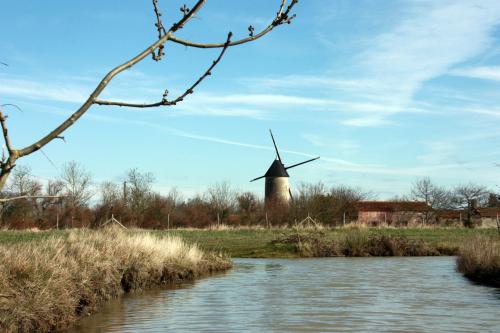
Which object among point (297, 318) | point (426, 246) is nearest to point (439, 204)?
point (426, 246)

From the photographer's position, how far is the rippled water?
13.2m

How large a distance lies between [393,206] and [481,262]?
175ft

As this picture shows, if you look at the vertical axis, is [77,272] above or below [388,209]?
below

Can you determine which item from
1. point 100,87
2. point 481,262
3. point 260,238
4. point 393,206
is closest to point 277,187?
point 393,206

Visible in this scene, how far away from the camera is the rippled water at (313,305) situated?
13250mm

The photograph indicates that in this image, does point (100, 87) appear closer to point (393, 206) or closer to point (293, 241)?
point (293, 241)

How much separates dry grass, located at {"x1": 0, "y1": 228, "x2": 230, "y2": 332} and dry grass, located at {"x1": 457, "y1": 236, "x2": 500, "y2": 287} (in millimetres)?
9696

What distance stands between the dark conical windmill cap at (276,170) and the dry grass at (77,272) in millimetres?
48187

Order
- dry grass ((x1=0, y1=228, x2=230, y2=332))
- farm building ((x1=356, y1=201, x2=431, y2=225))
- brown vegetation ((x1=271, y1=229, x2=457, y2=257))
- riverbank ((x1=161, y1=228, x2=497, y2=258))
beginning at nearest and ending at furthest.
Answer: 1. dry grass ((x1=0, y1=228, x2=230, y2=332))
2. brown vegetation ((x1=271, y1=229, x2=457, y2=257))
3. riverbank ((x1=161, y1=228, x2=497, y2=258))
4. farm building ((x1=356, y1=201, x2=431, y2=225))

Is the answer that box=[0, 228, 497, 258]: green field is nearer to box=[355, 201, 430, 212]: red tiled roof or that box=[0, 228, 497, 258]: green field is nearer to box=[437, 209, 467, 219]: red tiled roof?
box=[355, 201, 430, 212]: red tiled roof

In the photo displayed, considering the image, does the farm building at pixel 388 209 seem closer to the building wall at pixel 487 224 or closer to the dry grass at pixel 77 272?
the building wall at pixel 487 224

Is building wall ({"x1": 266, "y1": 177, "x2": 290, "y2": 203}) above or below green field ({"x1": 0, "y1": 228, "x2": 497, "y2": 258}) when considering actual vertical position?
above

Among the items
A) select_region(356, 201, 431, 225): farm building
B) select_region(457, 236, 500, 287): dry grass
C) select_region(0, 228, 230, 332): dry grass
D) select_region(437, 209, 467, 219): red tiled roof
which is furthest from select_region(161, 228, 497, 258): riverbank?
select_region(437, 209, 467, 219): red tiled roof

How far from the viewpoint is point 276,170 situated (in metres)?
75.1
